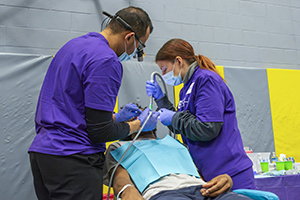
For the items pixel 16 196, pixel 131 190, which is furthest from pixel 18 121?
pixel 131 190

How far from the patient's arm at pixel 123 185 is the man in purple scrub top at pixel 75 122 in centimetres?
19

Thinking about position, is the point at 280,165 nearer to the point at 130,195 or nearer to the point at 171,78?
the point at 171,78

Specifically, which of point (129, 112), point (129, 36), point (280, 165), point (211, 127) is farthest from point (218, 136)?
point (280, 165)

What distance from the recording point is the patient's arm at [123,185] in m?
1.17

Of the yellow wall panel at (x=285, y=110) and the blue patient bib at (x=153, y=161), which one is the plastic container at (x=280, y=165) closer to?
the yellow wall panel at (x=285, y=110)

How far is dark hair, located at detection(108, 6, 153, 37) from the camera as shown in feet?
3.93

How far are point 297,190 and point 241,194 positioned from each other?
4.53 feet

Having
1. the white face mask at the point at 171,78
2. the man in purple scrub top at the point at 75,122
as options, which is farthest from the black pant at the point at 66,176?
the white face mask at the point at 171,78

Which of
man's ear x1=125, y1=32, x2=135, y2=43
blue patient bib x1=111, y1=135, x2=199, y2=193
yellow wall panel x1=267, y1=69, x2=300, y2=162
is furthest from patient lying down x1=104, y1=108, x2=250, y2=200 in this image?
yellow wall panel x1=267, y1=69, x2=300, y2=162

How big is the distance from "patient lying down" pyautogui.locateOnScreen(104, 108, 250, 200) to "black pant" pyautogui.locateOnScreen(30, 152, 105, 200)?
0.27 metres

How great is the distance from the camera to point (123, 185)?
1.29 meters

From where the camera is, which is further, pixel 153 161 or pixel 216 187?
pixel 153 161

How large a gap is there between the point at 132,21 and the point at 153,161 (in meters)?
0.74

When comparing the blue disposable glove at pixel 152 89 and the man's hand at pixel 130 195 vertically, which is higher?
the blue disposable glove at pixel 152 89
